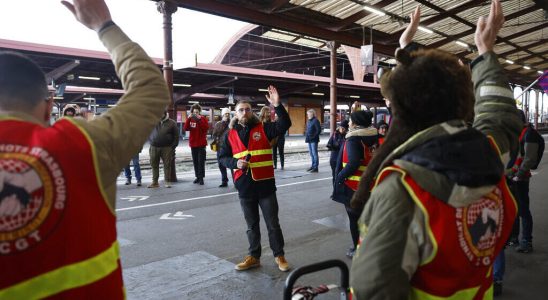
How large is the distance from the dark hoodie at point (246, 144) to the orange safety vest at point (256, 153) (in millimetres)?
39

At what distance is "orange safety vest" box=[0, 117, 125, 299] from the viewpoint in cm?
117

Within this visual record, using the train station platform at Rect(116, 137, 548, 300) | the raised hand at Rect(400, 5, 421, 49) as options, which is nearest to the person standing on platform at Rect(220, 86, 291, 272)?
the train station platform at Rect(116, 137, 548, 300)

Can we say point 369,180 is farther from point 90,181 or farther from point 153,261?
point 153,261

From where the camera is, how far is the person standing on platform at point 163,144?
9.29 m

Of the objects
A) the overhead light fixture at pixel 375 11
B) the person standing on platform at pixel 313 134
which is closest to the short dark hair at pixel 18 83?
the person standing on platform at pixel 313 134

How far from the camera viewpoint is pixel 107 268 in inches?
54.2

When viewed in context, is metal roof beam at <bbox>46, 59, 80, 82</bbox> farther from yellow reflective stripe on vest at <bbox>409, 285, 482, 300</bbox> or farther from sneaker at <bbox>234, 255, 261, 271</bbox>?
yellow reflective stripe on vest at <bbox>409, 285, 482, 300</bbox>

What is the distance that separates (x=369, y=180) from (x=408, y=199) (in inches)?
8.7

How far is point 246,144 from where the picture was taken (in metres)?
4.31

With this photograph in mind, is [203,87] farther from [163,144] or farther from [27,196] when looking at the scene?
[27,196]

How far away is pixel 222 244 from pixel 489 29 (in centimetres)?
411

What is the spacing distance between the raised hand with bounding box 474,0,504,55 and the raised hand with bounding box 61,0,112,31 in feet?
5.07

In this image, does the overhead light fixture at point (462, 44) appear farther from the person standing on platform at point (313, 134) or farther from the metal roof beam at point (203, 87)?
the metal roof beam at point (203, 87)

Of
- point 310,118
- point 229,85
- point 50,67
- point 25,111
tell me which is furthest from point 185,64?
point 229,85
